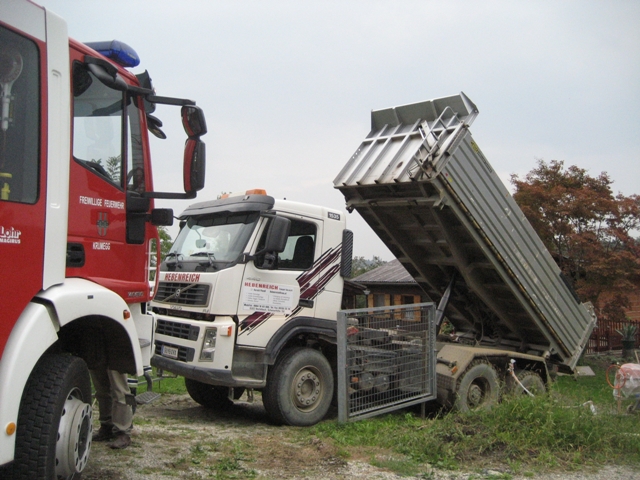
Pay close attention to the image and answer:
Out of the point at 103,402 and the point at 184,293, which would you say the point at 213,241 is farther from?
the point at 103,402

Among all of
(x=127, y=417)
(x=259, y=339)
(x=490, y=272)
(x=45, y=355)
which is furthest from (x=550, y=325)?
(x=45, y=355)

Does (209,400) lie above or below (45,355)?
below

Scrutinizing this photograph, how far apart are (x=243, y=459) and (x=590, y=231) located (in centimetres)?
1000

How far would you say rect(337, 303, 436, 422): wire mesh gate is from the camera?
21.8 feet

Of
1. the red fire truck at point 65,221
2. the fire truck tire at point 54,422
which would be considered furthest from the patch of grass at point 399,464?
the fire truck tire at point 54,422

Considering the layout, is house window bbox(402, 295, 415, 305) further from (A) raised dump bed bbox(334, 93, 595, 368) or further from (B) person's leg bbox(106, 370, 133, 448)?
(B) person's leg bbox(106, 370, 133, 448)

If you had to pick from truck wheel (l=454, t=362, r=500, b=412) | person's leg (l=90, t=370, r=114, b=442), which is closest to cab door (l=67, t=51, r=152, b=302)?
person's leg (l=90, t=370, r=114, b=442)

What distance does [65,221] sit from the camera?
3689 millimetres

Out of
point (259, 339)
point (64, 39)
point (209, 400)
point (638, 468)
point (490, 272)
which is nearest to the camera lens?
point (64, 39)

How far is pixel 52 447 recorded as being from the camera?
3504 mm

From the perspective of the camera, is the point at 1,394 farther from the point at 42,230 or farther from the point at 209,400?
the point at 209,400

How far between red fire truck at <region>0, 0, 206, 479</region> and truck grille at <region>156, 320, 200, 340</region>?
1.99m

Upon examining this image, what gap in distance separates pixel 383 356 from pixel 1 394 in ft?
15.2

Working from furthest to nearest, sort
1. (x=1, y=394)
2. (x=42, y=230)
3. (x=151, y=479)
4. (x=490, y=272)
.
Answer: (x=490, y=272) → (x=151, y=479) → (x=42, y=230) → (x=1, y=394)
